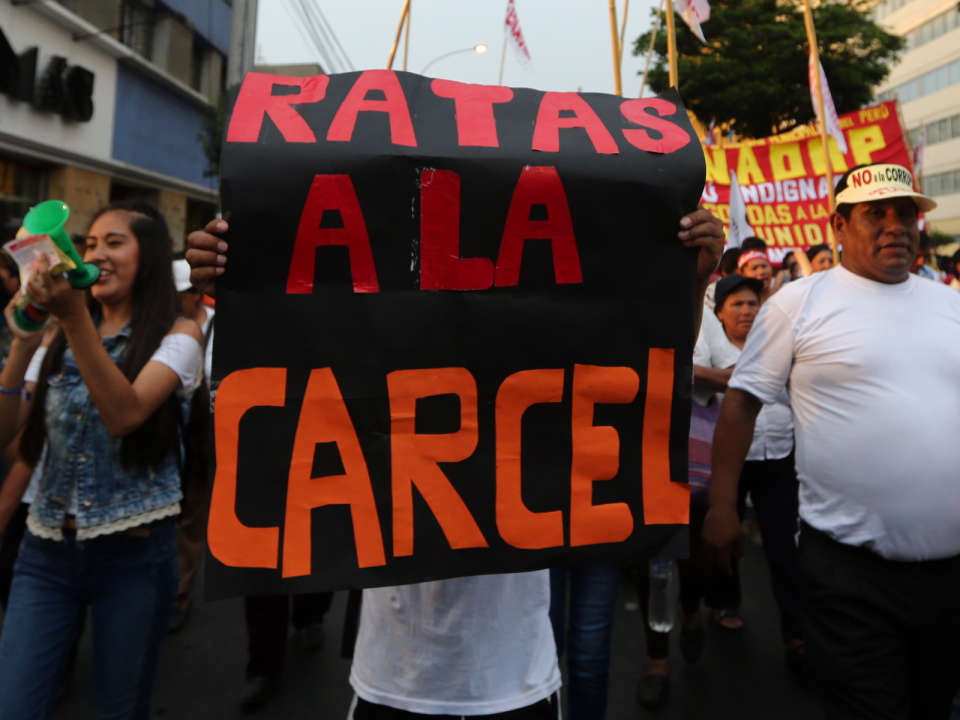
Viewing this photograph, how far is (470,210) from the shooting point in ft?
5.23

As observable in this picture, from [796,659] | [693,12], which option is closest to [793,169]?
[693,12]

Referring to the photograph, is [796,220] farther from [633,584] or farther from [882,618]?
[882,618]

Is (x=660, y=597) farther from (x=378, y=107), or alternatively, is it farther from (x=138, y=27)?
(x=138, y=27)

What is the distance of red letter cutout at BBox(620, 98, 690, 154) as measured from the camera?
1668 millimetres

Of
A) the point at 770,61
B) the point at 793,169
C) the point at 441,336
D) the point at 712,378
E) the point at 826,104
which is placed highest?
the point at 770,61

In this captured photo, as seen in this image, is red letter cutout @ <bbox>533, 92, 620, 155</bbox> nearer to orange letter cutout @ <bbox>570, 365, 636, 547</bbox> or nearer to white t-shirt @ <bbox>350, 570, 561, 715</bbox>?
orange letter cutout @ <bbox>570, 365, 636, 547</bbox>

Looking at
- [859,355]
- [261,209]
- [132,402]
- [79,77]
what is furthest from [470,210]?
[79,77]

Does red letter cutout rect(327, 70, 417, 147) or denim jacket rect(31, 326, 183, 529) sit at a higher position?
red letter cutout rect(327, 70, 417, 147)

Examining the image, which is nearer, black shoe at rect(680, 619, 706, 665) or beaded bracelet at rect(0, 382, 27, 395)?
beaded bracelet at rect(0, 382, 27, 395)

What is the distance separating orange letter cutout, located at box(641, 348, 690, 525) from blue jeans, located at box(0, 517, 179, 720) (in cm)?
134

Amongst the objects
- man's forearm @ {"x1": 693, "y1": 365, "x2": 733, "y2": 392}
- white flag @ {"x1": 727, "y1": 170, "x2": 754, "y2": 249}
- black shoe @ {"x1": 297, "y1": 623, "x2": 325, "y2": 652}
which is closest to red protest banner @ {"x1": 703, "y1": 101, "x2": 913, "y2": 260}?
white flag @ {"x1": 727, "y1": 170, "x2": 754, "y2": 249}

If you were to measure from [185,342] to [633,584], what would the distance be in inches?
126

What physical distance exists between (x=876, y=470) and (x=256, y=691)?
97.7 inches

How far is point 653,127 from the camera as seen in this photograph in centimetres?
171
